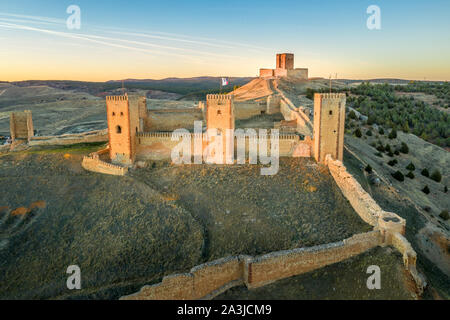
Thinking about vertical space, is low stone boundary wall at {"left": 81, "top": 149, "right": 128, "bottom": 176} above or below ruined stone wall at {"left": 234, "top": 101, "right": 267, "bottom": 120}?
below

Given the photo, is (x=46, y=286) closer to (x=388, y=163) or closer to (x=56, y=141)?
(x=56, y=141)

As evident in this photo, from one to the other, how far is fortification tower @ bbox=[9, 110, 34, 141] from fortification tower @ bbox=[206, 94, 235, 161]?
1669 centimetres

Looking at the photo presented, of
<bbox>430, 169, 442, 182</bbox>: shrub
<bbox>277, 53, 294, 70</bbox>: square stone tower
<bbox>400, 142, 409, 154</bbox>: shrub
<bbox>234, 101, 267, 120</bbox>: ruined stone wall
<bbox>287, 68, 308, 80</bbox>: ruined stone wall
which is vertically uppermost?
<bbox>277, 53, 294, 70</bbox>: square stone tower

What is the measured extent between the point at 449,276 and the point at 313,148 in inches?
383

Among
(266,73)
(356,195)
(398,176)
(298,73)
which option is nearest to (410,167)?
(398,176)

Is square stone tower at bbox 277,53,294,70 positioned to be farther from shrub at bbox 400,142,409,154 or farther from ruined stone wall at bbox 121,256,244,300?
ruined stone wall at bbox 121,256,244,300

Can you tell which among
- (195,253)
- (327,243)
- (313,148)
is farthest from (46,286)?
(313,148)

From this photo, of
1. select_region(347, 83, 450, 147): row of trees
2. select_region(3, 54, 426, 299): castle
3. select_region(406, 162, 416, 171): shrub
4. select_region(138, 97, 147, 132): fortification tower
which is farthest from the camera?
select_region(347, 83, 450, 147): row of trees

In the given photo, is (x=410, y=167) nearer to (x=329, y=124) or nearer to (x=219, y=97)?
(x=329, y=124)

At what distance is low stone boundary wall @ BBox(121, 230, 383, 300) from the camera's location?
42.8 feet

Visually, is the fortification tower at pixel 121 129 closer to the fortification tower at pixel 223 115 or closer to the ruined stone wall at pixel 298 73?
the fortification tower at pixel 223 115

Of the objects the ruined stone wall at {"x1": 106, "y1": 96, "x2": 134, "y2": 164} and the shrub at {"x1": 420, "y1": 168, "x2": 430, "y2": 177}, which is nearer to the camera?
the ruined stone wall at {"x1": 106, "y1": 96, "x2": 134, "y2": 164}

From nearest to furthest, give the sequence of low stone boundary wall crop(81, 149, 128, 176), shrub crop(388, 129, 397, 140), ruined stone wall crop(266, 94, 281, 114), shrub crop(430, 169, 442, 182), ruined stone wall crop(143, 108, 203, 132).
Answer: low stone boundary wall crop(81, 149, 128, 176), ruined stone wall crop(143, 108, 203, 132), shrub crop(430, 169, 442, 182), ruined stone wall crop(266, 94, 281, 114), shrub crop(388, 129, 397, 140)

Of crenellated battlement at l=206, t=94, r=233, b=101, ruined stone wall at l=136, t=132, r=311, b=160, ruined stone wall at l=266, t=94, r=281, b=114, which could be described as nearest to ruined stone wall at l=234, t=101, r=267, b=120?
ruined stone wall at l=266, t=94, r=281, b=114
